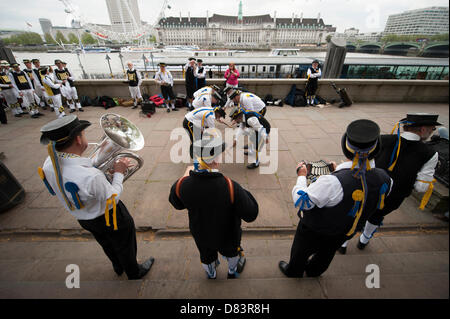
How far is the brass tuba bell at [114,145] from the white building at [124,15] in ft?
364

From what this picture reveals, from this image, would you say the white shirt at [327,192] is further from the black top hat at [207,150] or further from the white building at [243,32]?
the white building at [243,32]

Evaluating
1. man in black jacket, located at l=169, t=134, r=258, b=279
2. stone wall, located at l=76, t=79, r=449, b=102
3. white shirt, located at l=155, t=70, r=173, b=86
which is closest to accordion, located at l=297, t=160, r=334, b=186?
man in black jacket, located at l=169, t=134, r=258, b=279

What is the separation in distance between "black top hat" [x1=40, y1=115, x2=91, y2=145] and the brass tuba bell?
0.35m

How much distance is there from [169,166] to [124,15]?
120253 mm

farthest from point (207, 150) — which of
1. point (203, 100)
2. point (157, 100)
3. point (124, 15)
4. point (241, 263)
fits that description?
point (124, 15)

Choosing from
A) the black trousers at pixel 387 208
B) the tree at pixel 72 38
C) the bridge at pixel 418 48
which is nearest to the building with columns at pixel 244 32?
the tree at pixel 72 38

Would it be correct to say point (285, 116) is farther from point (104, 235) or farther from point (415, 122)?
point (104, 235)

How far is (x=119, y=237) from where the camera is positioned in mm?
2283

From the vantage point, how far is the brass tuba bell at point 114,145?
2158 mm

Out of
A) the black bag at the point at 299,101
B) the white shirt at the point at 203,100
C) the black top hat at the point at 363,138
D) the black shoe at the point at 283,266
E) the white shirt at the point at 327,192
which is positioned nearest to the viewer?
the black top hat at the point at 363,138

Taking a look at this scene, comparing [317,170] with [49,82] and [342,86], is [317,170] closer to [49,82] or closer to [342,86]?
[342,86]

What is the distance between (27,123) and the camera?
793 cm
